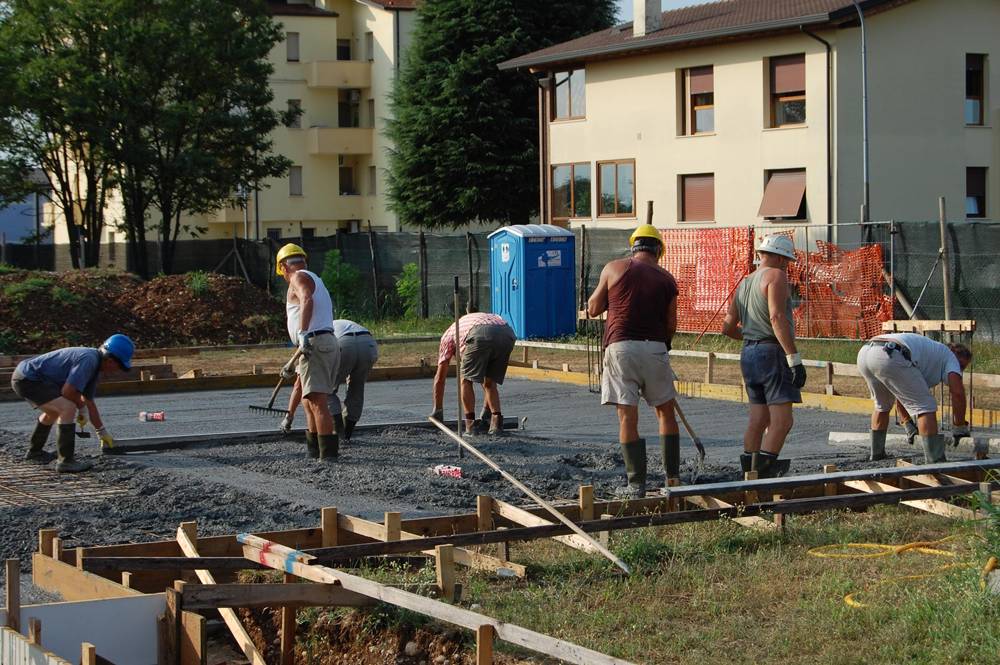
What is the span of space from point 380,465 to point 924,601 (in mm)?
6068

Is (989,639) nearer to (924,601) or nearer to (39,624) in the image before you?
(924,601)

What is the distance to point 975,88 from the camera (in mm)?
32250

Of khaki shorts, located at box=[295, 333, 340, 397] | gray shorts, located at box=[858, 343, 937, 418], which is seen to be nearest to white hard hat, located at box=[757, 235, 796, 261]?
gray shorts, located at box=[858, 343, 937, 418]

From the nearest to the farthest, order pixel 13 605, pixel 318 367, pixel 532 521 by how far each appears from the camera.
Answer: pixel 13 605
pixel 532 521
pixel 318 367

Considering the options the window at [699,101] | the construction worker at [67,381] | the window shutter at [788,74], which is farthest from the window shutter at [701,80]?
the construction worker at [67,381]

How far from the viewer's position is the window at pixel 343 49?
54375mm

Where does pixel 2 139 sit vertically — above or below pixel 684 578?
above

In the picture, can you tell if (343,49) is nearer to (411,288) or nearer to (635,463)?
(411,288)

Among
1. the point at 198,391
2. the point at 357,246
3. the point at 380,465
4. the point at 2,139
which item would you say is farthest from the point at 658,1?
the point at 380,465

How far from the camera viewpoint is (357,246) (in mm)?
33844

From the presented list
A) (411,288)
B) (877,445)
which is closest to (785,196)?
(411,288)

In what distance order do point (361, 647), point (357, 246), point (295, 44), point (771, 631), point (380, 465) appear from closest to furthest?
point (771, 631)
point (361, 647)
point (380, 465)
point (357, 246)
point (295, 44)

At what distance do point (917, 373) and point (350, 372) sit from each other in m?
5.23

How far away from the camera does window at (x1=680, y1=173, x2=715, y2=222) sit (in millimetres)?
32938
